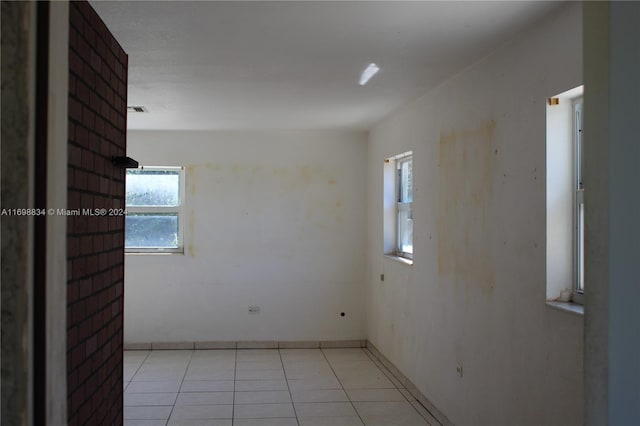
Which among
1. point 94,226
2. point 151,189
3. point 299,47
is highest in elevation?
point 299,47

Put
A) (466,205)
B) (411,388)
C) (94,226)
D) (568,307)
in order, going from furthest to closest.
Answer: (411,388) < (466,205) < (568,307) < (94,226)

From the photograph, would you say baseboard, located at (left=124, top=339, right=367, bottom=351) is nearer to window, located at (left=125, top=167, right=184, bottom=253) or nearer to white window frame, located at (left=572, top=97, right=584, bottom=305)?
window, located at (left=125, top=167, right=184, bottom=253)

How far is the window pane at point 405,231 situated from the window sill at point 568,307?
279cm

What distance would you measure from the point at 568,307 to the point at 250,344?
4793 millimetres

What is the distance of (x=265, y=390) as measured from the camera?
5.18 meters

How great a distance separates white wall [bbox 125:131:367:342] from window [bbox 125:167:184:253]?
16 cm

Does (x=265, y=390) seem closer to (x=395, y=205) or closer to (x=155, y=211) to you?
(x=395, y=205)

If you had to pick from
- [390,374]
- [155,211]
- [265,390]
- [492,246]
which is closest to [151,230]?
[155,211]

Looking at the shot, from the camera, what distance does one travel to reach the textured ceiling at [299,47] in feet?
9.03

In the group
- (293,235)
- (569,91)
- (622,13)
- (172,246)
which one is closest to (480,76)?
(569,91)

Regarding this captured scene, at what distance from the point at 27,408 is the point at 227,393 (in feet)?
12.7

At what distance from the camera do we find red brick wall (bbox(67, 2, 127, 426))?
187 cm

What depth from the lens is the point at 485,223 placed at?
347 cm

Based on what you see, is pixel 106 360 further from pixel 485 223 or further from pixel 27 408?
pixel 485 223
